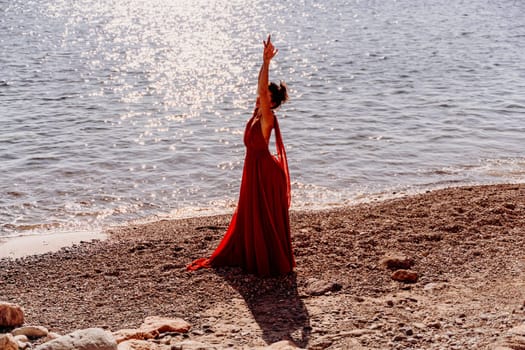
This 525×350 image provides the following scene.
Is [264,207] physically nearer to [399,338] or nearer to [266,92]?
[266,92]

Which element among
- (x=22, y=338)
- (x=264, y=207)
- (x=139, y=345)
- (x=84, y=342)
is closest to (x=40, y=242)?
(x=264, y=207)

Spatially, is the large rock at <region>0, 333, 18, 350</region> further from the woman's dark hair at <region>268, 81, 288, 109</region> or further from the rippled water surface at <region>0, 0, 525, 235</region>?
the rippled water surface at <region>0, 0, 525, 235</region>

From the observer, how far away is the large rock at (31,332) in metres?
5.81

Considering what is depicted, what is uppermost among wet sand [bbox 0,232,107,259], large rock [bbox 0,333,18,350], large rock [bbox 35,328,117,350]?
large rock [bbox 35,328,117,350]

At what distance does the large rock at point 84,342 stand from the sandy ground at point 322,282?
Result: 958mm

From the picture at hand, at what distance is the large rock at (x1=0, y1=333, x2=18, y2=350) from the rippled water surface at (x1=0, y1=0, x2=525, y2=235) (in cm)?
429

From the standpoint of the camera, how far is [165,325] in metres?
5.93

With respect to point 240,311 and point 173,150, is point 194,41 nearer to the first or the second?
point 173,150

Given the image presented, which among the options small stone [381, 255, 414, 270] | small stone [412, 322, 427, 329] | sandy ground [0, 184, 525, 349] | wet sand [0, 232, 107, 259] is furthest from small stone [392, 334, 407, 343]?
wet sand [0, 232, 107, 259]

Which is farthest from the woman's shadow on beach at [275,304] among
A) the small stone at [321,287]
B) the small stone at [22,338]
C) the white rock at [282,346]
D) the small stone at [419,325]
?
the small stone at [22,338]

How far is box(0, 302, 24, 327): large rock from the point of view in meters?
5.94

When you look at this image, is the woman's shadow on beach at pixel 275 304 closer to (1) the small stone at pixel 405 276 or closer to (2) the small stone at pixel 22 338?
(1) the small stone at pixel 405 276

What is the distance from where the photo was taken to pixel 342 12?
3200cm

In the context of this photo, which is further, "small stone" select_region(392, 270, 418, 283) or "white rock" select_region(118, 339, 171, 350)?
"small stone" select_region(392, 270, 418, 283)
